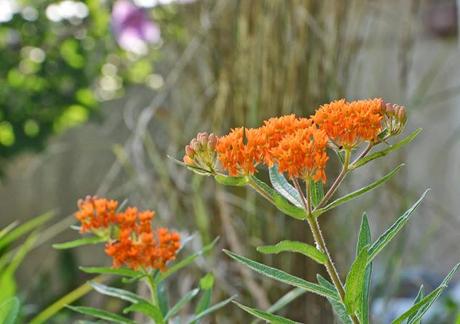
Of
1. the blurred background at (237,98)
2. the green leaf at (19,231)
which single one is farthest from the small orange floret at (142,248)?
the blurred background at (237,98)

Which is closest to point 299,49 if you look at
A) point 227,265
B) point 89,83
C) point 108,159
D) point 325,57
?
point 325,57

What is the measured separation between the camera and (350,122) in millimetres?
604

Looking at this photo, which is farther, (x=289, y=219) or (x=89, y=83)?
(x=89, y=83)

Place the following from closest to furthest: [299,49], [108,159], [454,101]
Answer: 1. [299,49]
2. [454,101]
3. [108,159]

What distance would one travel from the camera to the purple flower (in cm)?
222

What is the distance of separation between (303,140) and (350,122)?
0.11 ft

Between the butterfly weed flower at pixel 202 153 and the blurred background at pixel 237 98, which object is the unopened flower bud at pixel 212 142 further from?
the blurred background at pixel 237 98

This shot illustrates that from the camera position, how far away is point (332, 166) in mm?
1560

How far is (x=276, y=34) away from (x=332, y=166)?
9.3 inches

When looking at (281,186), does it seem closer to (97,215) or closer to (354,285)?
(354,285)

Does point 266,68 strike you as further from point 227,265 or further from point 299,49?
point 227,265

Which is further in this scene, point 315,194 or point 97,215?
point 97,215

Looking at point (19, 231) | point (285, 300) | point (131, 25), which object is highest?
point (131, 25)

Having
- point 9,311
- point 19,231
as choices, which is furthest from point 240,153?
point 19,231
